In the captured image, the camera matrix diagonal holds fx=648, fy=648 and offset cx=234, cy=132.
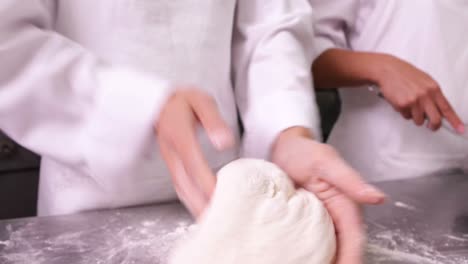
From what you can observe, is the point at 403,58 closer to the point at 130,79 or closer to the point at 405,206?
the point at 405,206

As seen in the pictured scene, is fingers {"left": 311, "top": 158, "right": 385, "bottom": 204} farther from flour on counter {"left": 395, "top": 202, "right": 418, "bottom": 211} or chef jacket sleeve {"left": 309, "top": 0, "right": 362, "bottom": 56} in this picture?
chef jacket sleeve {"left": 309, "top": 0, "right": 362, "bottom": 56}

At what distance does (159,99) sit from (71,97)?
0.31 feet

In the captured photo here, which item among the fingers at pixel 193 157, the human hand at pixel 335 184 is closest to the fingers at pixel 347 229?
the human hand at pixel 335 184

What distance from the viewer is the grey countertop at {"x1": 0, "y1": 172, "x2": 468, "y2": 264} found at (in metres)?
0.61

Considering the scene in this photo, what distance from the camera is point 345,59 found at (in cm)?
87

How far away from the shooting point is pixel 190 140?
1.67ft

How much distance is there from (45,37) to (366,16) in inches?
19.7

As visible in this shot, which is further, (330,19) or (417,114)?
(330,19)

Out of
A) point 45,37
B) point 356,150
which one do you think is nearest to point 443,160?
point 356,150

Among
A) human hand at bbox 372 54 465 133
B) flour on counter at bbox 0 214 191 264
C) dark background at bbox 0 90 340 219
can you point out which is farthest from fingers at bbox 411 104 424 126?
dark background at bbox 0 90 340 219

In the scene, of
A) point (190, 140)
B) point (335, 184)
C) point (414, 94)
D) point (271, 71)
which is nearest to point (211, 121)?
point (190, 140)

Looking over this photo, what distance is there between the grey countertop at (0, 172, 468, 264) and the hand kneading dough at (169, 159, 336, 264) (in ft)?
0.35

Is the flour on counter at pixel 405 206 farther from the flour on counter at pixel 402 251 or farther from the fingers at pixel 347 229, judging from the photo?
the fingers at pixel 347 229

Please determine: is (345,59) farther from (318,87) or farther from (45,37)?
(45,37)
